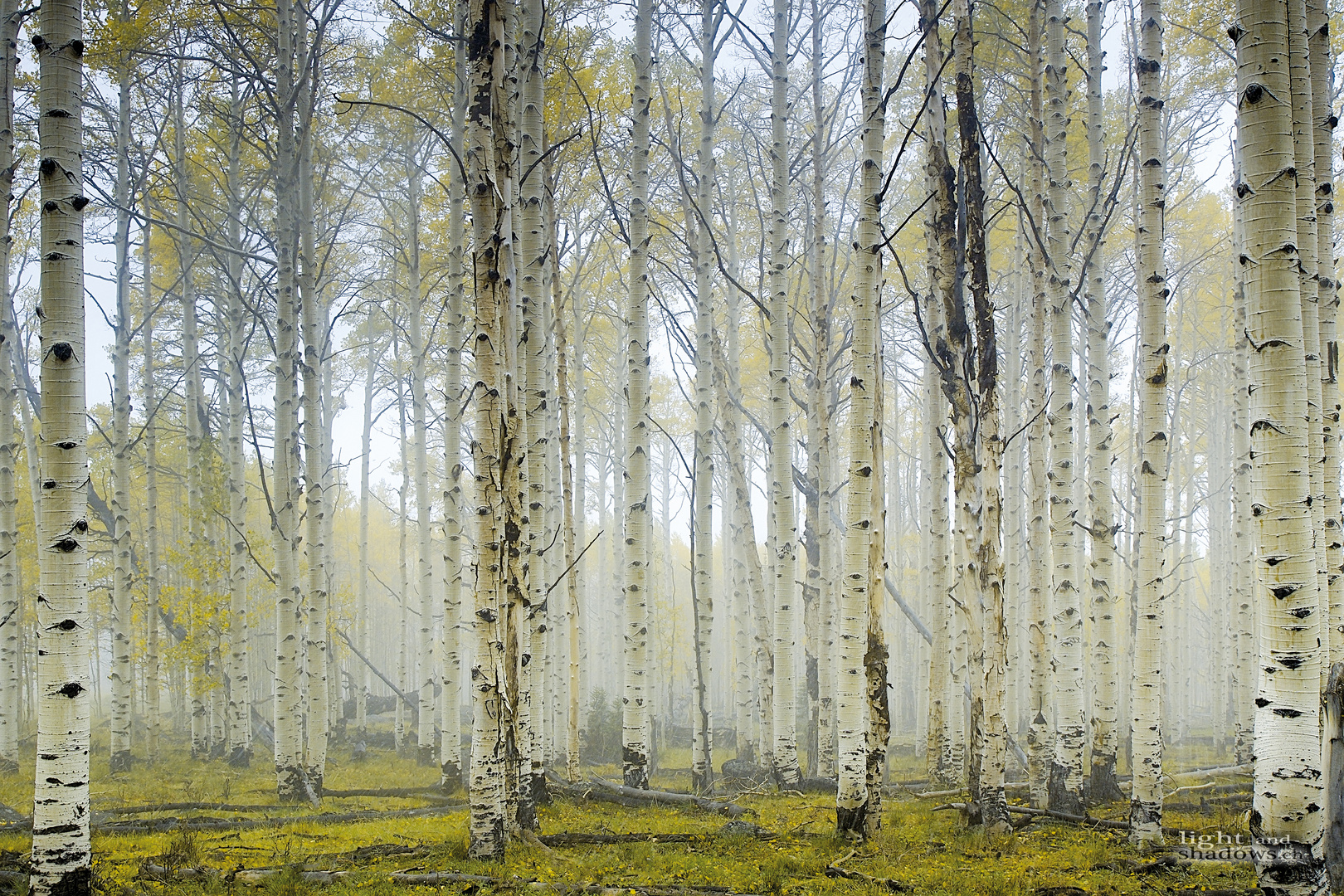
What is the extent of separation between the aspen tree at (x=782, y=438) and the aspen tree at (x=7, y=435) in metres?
7.55

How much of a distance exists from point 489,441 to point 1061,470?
18.5ft

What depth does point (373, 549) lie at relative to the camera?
4234 cm

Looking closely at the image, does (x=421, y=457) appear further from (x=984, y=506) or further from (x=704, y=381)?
(x=984, y=506)

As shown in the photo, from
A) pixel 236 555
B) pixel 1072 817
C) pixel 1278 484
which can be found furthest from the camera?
pixel 236 555

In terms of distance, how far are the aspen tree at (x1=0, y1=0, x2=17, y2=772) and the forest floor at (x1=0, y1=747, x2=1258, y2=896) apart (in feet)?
11.5

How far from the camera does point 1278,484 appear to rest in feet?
11.5

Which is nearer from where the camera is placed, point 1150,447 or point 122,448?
point 1150,447

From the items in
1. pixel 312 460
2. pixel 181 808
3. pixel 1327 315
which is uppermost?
pixel 1327 315

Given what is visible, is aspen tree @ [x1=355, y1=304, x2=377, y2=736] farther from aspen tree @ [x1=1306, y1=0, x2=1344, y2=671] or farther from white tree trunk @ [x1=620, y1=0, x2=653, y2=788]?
aspen tree @ [x1=1306, y1=0, x2=1344, y2=671]

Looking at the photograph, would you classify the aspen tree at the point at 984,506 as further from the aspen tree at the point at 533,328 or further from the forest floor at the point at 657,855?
the aspen tree at the point at 533,328

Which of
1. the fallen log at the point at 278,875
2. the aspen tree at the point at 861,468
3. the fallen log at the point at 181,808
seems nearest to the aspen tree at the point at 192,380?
the fallen log at the point at 181,808

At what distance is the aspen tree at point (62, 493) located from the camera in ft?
13.8

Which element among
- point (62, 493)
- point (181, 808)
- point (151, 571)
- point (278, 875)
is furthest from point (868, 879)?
point (151, 571)

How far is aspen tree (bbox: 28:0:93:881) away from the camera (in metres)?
4.21
